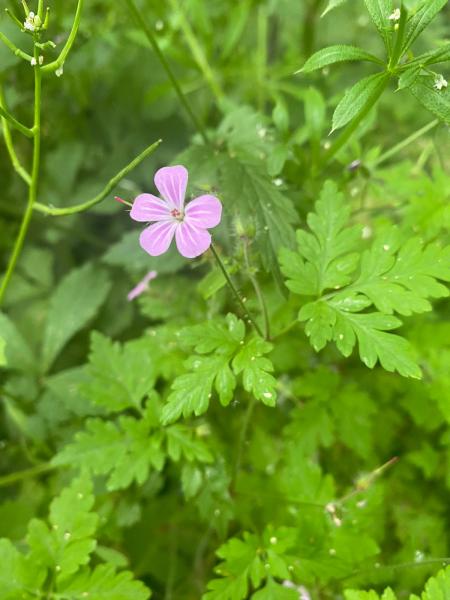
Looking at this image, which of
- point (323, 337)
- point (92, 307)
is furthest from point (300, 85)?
point (323, 337)

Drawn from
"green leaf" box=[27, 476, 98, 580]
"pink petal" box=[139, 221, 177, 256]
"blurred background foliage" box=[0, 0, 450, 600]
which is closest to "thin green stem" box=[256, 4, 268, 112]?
"blurred background foliage" box=[0, 0, 450, 600]

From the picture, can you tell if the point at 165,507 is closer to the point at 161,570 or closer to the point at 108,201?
the point at 161,570

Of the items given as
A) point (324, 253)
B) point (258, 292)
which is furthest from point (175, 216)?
point (324, 253)

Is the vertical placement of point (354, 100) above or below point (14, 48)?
below

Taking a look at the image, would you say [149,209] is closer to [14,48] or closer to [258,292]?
[258,292]

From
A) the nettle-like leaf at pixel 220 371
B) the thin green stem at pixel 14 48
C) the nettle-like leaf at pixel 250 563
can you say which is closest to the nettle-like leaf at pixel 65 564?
the nettle-like leaf at pixel 250 563

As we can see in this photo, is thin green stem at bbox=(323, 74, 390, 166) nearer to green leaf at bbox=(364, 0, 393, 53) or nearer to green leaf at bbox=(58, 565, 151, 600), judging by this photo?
green leaf at bbox=(364, 0, 393, 53)
